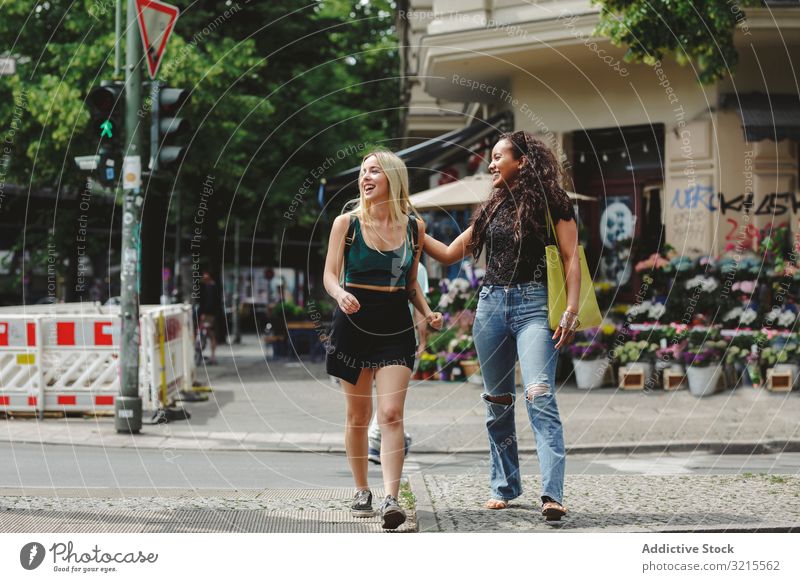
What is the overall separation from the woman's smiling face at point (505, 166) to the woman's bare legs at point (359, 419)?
1236 mm

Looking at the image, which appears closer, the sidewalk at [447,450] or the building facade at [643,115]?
the sidewalk at [447,450]

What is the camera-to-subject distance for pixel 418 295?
226 inches

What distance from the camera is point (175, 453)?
9.73m

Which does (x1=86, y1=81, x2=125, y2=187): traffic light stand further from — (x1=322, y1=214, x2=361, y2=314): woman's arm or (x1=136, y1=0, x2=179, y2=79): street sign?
(x1=322, y1=214, x2=361, y2=314): woman's arm

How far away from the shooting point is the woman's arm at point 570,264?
558 cm

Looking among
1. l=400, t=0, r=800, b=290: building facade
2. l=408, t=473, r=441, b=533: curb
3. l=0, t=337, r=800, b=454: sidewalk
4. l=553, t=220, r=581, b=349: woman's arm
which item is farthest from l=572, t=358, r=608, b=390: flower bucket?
l=553, t=220, r=581, b=349: woman's arm

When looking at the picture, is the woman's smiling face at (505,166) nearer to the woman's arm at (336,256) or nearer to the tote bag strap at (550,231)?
the tote bag strap at (550,231)

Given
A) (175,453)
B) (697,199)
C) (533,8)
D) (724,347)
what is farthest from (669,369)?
(175,453)

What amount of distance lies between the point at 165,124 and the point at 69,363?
3.38m

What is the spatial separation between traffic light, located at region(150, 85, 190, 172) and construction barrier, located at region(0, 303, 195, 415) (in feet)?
7.51

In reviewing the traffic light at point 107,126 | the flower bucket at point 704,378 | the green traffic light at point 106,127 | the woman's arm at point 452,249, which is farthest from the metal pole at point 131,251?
the flower bucket at point 704,378

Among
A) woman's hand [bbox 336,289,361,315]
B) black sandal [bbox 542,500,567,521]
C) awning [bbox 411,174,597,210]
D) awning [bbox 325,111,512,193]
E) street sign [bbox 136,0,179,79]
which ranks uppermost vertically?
street sign [bbox 136,0,179,79]

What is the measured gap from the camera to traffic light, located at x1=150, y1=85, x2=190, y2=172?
10.9 metres
